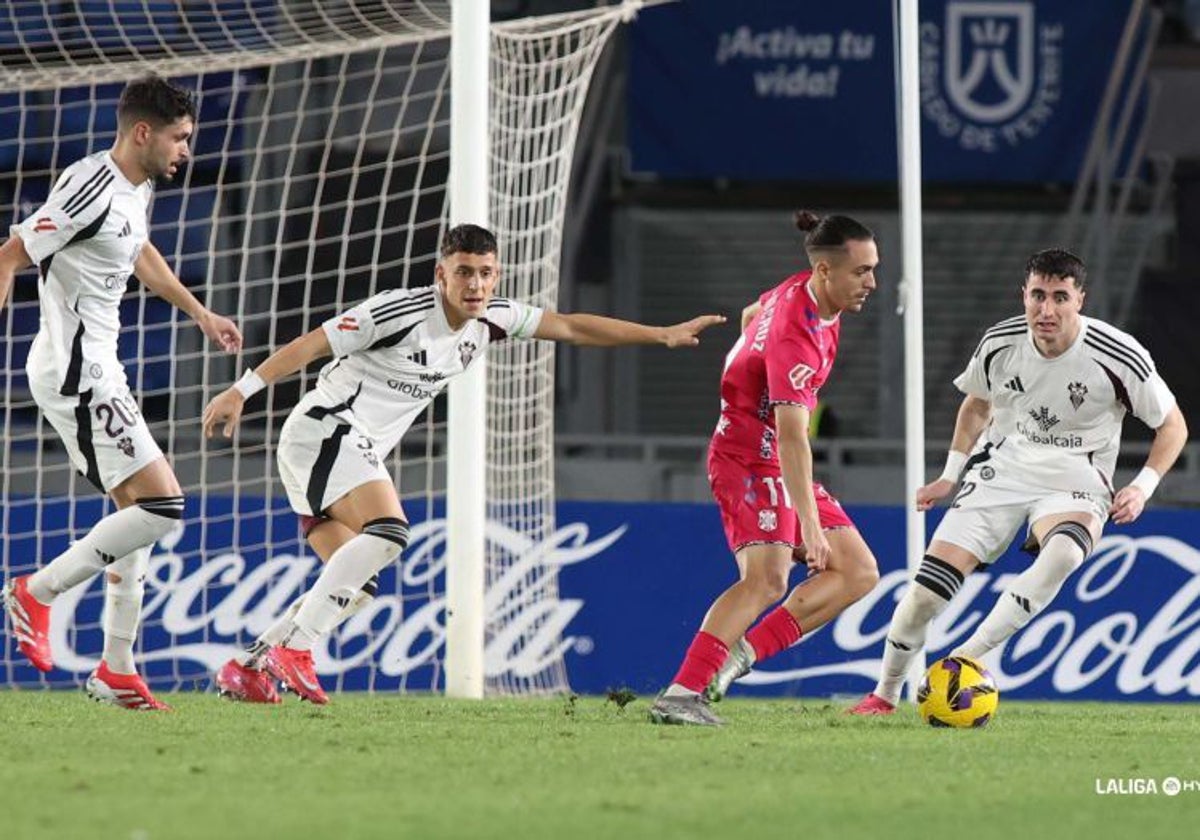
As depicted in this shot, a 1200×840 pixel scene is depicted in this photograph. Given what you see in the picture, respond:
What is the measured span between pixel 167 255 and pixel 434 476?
7.33 feet

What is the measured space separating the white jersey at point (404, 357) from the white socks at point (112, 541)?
2.92ft

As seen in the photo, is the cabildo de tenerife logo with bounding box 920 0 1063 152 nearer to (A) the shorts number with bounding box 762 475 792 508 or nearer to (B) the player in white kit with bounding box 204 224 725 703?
(B) the player in white kit with bounding box 204 224 725 703

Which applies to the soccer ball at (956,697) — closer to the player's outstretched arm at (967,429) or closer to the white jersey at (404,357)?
the player's outstretched arm at (967,429)

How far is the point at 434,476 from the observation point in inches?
537

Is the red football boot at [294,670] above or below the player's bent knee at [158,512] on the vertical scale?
below

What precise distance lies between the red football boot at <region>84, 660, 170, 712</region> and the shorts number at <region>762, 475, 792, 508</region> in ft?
7.38

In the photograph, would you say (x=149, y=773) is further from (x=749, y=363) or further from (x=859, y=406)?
(x=859, y=406)

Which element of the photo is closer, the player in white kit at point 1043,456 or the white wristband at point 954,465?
the player in white kit at point 1043,456

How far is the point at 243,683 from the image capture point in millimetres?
7871

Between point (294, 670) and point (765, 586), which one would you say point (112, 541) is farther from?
point (765, 586)

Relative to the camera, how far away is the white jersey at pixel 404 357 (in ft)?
25.6

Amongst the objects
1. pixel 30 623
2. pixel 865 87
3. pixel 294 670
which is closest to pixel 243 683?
pixel 294 670

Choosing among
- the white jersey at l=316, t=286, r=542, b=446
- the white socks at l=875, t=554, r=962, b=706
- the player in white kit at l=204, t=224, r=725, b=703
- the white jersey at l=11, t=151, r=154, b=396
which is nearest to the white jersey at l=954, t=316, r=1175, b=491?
the white socks at l=875, t=554, r=962, b=706

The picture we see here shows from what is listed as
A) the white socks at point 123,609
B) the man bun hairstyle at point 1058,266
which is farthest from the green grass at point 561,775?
the man bun hairstyle at point 1058,266
